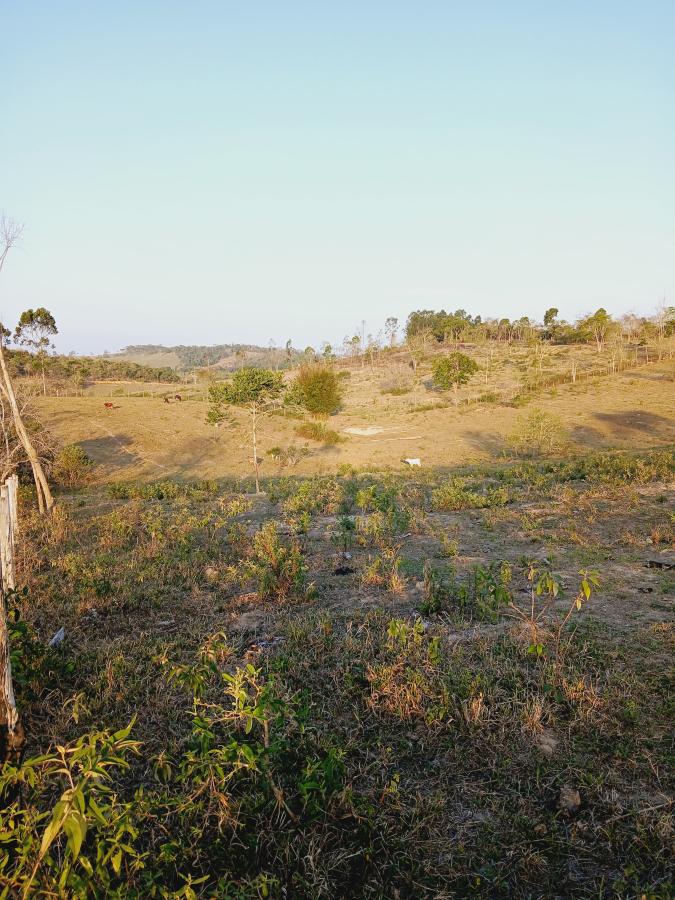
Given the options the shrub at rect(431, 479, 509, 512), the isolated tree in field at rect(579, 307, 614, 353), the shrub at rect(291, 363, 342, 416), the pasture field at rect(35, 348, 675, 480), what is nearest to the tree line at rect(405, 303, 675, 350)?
the isolated tree in field at rect(579, 307, 614, 353)

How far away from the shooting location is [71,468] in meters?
19.9

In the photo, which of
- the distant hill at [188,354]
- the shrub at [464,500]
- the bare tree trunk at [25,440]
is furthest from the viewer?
the distant hill at [188,354]

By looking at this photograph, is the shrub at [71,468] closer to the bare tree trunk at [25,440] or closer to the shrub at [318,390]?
the bare tree trunk at [25,440]

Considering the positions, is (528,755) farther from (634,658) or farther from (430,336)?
(430,336)

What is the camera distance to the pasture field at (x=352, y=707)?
2.24 meters

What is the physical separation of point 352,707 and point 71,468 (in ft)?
64.4

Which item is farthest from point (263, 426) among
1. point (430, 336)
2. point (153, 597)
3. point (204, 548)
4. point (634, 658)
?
point (430, 336)

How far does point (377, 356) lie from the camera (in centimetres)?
7462

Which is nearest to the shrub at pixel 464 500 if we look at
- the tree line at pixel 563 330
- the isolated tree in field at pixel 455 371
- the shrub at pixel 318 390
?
the shrub at pixel 318 390

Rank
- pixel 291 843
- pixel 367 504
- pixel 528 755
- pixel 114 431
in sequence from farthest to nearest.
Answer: pixel 114 431
pixel 367 504
pixel 528 755
pixel 291 843

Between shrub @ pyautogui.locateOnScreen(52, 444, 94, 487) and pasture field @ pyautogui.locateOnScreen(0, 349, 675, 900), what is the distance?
10529mm

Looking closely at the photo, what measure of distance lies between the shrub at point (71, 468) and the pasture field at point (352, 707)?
10.5 metres

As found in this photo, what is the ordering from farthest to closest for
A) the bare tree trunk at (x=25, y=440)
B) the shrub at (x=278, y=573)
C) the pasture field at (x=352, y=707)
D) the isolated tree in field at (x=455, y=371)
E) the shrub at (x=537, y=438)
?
the isolated tree in field at (x=455, y=371)
the shrub at (x=537, y=438)
the bare tree trunk at (x=25, y=440)
the shrub at (x=278, y=573)
the pasture field at (x=352, y=707)

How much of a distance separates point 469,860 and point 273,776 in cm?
107
